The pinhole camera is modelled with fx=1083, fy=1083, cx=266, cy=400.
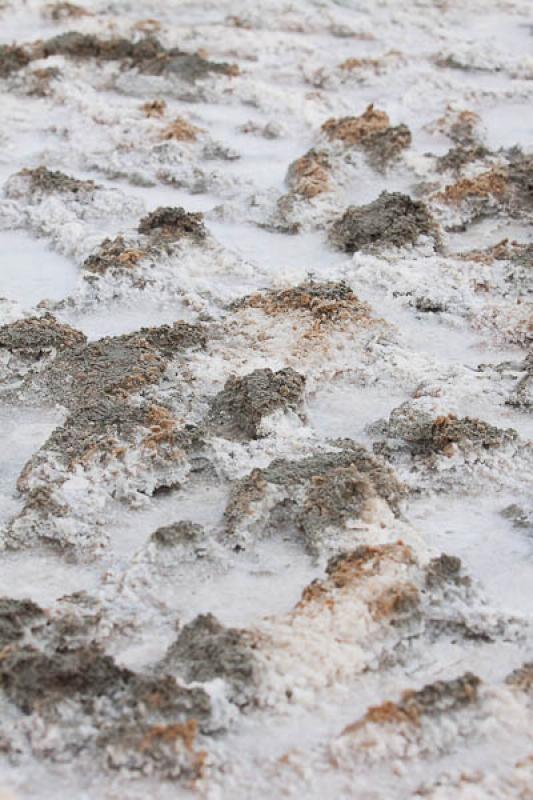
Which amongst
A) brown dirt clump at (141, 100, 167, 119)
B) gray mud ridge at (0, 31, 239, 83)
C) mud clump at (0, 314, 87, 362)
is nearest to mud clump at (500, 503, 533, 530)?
mud clump at (0, 314, 87, 362)

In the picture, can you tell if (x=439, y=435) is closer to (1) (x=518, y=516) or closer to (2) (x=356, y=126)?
(1) (x=518, y=516)

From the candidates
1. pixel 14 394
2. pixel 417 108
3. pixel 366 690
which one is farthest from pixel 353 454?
pixel 417 108

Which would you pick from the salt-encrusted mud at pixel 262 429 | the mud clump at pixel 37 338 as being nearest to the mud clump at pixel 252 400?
Answer: the salt-encrusted mud at pixel 262 429

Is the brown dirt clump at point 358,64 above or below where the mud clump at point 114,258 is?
above

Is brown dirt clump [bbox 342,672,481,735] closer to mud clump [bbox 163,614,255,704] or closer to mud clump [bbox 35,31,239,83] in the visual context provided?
mud clump [bbox 163,614,255,704]

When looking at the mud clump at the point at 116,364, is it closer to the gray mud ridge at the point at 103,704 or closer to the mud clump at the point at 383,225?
the mud clump at the point at 383,225

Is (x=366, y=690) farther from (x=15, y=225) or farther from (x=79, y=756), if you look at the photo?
(x=15, y=225)
